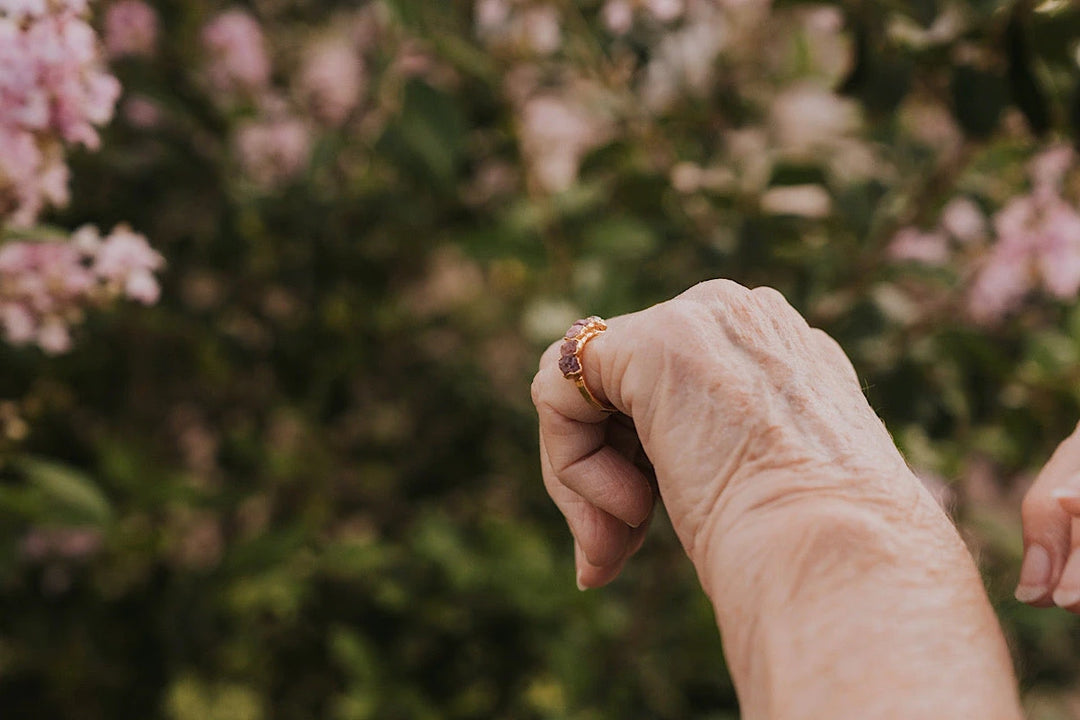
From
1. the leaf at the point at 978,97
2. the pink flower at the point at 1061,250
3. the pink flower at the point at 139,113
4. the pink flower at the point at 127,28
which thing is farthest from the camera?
the pink flower at the point at 139,113

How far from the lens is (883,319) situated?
48.0 inches

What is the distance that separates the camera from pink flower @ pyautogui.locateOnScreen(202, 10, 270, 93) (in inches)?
57.9

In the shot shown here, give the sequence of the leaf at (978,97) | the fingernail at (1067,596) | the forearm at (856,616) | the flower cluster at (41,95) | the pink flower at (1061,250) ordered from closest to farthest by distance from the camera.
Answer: the forearm at (856,616)
the fingernail at (1067,596)
the flower cluster at (41,95)
the leaf at (978,97)
the pink flower at (1061,250)

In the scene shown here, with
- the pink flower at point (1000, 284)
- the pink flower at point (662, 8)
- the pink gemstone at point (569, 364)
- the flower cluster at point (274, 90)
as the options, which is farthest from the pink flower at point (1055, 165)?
the flower cluster at point (274, 90)


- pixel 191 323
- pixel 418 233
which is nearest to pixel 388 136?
pixel 418 233

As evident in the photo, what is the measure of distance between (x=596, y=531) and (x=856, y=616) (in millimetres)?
243

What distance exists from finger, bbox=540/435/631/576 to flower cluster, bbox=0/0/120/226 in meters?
0.63

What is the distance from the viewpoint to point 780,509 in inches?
21.5

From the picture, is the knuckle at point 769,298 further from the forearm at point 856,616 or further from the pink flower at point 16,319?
the pink flower at point 16,319

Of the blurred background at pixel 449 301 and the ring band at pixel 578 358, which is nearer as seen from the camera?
the ring band at pixel 578 358

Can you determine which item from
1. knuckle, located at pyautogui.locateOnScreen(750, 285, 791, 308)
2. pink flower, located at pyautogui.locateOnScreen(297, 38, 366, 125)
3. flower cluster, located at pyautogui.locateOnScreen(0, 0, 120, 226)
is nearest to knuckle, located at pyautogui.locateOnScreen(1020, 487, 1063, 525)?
knuckle, located at pyautogui.locateOnScreen(750, 285, 791, 308)

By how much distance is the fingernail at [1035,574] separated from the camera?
1.97ft

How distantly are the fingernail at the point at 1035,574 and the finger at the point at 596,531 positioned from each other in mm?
298

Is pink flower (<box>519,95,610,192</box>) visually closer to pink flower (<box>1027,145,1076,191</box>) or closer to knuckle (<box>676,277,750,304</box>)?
pink flower (<box>1027,145,1076,191</box>)
